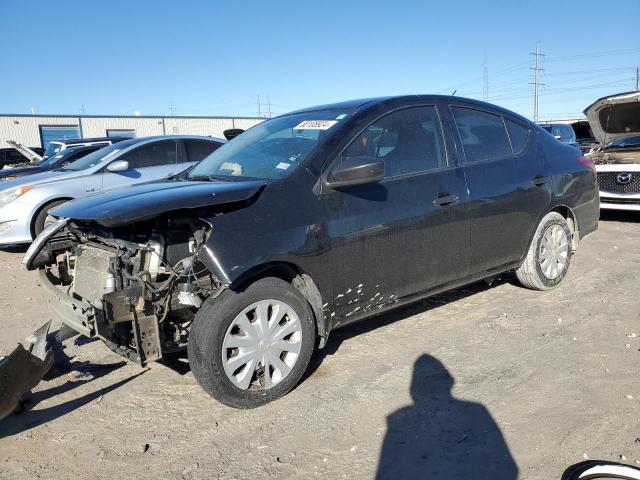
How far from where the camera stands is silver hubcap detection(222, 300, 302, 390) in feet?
9.63

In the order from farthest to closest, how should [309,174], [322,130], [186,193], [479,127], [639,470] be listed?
[479,127]
[322,130]
[309,174]
[186,193]
[639,470]

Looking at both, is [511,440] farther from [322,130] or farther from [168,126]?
[168,126]

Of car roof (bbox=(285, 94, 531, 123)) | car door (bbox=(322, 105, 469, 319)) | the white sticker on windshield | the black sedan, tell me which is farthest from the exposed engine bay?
the black sedan

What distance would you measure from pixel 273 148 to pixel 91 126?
4103cm

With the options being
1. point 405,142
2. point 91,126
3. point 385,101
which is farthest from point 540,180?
point 91,126

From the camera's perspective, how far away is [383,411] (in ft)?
9.76

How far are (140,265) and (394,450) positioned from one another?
1709 millimetres

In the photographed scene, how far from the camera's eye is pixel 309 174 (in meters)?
3.25

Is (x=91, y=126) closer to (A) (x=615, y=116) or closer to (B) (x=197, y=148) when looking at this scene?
(B) (x=197, y=148)

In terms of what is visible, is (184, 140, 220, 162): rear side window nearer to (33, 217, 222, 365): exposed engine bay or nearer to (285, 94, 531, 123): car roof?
(285, 94, 531, 123): car roof

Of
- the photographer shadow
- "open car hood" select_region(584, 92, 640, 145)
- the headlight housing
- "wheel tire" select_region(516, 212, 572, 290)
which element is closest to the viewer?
the photographer shadow

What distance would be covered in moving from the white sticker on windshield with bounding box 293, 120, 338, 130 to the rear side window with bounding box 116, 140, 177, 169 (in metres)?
4.55

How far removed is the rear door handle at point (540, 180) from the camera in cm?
454

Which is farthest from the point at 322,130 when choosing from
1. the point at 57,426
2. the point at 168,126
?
the point at 168,126
